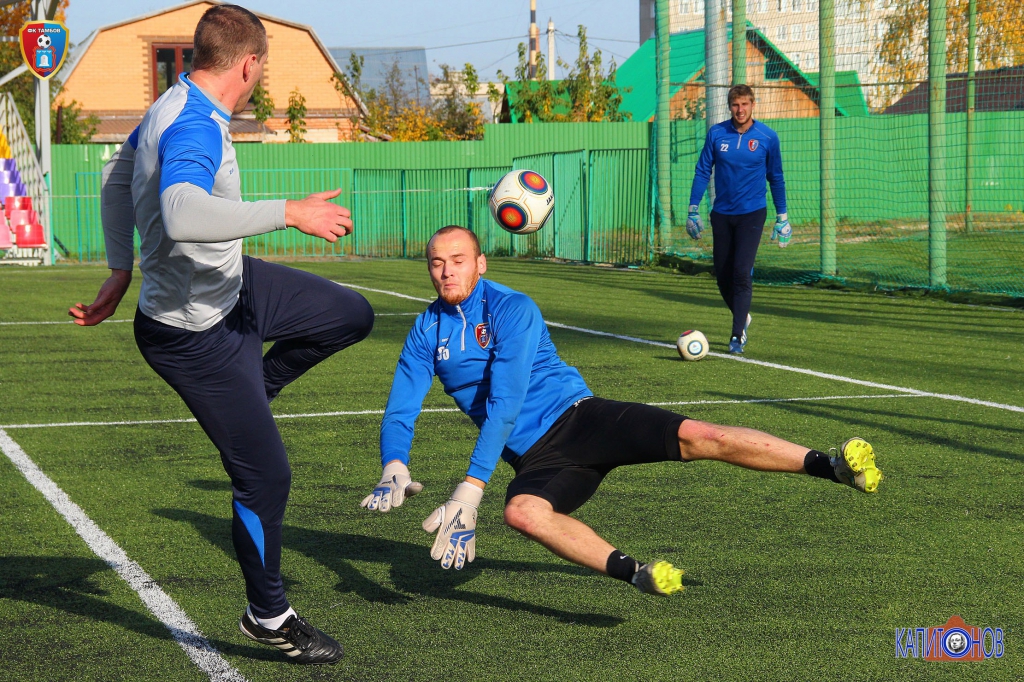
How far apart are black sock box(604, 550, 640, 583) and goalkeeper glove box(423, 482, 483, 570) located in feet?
1.56

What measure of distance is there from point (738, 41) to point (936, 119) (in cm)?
493

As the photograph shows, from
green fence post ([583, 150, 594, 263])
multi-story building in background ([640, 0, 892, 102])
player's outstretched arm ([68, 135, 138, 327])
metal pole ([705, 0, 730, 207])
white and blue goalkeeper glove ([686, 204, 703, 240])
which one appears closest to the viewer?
player's outstretched arm ([68, 135, 138, 327])

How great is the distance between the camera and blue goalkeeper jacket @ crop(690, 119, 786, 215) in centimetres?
1097

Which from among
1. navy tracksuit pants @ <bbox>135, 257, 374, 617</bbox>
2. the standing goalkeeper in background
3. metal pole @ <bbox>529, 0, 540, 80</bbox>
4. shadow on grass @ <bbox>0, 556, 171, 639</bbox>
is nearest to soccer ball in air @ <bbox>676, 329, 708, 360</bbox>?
the standing goalkeeper in background

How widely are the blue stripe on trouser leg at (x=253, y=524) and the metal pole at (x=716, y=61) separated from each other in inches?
677

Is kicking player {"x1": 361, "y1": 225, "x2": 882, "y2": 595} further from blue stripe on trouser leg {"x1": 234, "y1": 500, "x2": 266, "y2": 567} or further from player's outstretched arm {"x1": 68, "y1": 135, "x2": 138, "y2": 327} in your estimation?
player's outstretched arm {"x1": 68, "y1": 135, "x2": 138, "y2": 327}

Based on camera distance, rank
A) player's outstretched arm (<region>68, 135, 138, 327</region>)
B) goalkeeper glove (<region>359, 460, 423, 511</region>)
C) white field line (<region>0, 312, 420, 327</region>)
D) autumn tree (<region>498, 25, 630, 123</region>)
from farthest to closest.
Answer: autumn tree (<region>498, 25, 630, 123</region>)
white field line (<region>0, 312, 420, 327</region>)
player's outstretched arm (<region>68, 135, 138, 327</region>)
goalkeeper glove (<region>359, 460, 423, 511</region>)

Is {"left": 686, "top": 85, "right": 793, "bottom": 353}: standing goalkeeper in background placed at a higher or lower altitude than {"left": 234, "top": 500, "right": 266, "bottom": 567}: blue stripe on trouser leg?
higher

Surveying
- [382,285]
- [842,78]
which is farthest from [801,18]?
[842,78]

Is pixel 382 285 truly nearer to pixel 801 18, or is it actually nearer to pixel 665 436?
pixel 801 18

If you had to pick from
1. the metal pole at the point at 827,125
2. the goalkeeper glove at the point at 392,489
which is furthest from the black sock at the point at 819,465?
the metal pole at the point at 827,125

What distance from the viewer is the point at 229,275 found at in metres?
3.79

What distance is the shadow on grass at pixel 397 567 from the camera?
4359 millimetres

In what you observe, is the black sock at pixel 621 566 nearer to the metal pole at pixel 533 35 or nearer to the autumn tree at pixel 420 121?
the autumn tree at pixel 420 121
